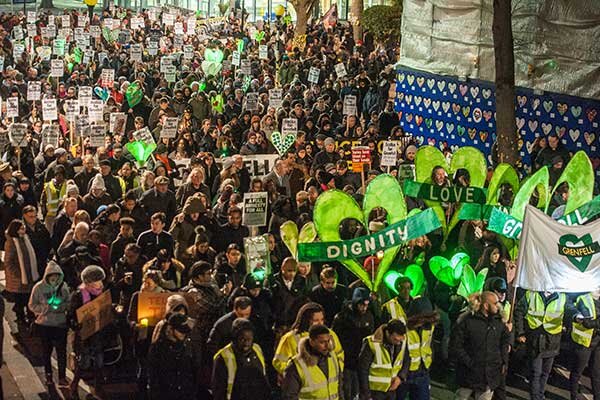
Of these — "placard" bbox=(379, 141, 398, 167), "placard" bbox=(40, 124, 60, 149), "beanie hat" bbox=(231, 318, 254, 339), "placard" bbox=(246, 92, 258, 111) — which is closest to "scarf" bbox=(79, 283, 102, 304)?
"beanie hat" bbox=(231, 318, 254, 339)

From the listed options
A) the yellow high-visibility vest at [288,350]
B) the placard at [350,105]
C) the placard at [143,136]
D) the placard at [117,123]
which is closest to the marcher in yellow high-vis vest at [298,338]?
the yellow high-visibility vest at [288,350]

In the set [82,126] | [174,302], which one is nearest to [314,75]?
[82,126]

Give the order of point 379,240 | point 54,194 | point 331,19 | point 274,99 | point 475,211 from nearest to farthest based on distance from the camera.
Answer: point 379,240, point 475,211, point 54,194, point 274,99, point 331,19

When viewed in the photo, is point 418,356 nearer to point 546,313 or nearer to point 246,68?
point 546,313

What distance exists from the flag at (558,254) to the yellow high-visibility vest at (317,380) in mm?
2980

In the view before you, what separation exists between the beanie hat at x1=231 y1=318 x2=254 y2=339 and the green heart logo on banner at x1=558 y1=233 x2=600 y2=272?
382 centimetres

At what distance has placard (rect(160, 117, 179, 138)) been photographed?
20622 millimetres

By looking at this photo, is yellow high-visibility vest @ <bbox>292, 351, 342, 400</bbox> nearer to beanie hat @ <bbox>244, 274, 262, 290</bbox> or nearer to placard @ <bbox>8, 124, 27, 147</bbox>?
beanie hat @ <bbox>244, 274, 262, 290</bbox>

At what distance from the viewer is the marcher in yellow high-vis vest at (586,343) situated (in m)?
11.8

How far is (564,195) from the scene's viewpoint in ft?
50.9

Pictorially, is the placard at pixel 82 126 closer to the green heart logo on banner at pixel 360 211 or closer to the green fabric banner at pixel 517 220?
the green heart logo on banner at pixel 360 211

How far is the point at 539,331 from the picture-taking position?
11.8m

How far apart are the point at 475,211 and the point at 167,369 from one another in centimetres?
505

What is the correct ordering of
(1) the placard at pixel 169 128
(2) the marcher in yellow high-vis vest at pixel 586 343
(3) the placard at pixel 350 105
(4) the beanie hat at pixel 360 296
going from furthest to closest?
(3) the placard at pixel 350 105, (1) the placard at pixel 169 128, (2) the marcher in yellow high-vis vest at pixel 586 343, (4) the beanie hat at pixel 360 296
